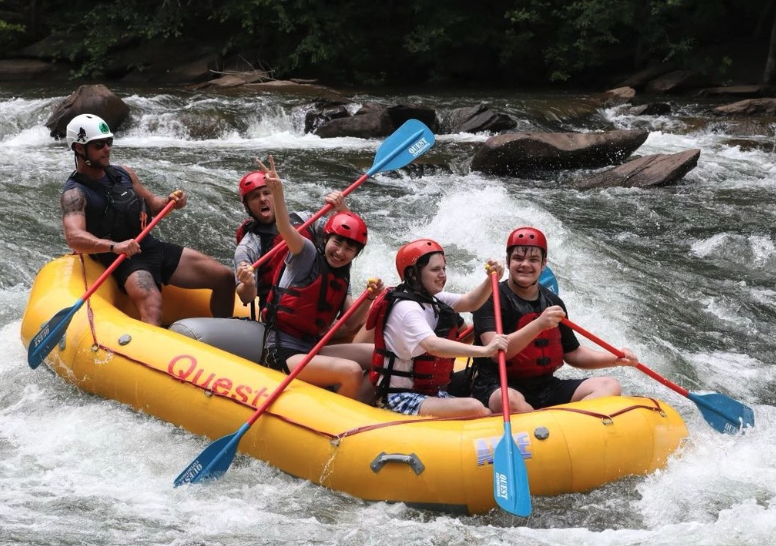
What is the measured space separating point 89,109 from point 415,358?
931cm

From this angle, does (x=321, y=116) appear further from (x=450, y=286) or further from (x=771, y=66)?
(x=771, y=66)

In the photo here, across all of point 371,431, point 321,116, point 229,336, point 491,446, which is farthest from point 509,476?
point 321,116

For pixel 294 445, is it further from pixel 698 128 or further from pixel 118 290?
pixel 698 128

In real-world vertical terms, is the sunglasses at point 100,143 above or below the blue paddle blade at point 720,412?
above

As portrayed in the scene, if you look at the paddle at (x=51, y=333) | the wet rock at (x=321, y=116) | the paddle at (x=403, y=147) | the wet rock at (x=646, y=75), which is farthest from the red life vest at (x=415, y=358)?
the wet rock at (x=646, y=75)

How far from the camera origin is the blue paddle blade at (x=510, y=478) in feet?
11.7

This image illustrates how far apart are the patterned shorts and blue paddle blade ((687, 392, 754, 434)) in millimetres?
1217

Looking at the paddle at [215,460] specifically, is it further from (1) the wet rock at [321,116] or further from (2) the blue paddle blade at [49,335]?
(1) the wet rock at [321,116]

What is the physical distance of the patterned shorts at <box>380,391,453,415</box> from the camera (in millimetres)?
4148

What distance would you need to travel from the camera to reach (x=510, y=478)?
3.67m

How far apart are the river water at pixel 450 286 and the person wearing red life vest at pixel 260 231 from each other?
877 mm

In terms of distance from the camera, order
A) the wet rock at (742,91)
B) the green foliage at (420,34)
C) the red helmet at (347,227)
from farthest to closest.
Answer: the green foliage at (420,34), the wet rock at (742,91), the red helmet at (347,227)

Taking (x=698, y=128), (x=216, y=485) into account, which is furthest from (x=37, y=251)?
(x=698, y=128)

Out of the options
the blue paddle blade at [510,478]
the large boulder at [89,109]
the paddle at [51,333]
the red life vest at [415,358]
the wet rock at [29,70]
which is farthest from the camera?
the wet rock at [29,70]
